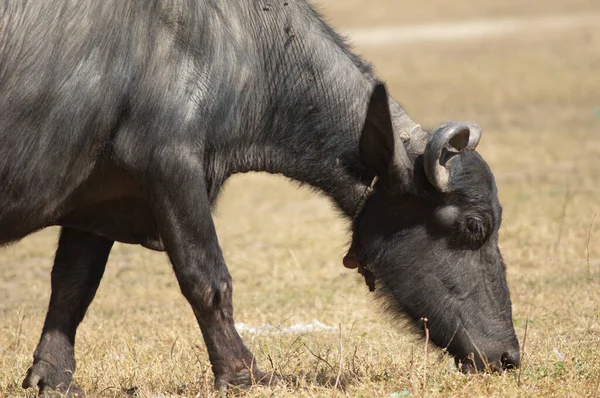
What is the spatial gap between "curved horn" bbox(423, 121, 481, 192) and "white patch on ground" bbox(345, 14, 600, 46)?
29.5m

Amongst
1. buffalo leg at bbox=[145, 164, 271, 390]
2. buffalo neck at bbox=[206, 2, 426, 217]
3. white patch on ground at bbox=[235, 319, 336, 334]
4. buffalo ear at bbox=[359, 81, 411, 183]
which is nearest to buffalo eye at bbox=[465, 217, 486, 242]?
buffalo ear at bbox=[359, 81, 411, 183]

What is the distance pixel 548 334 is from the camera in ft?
25.4

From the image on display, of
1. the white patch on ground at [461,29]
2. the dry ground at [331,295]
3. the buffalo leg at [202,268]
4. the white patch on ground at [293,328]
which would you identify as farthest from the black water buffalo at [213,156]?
the white patch on ground at [461,29]

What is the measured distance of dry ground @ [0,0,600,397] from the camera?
6449 mm

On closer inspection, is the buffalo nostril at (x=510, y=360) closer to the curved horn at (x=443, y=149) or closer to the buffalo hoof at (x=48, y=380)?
the curved horn at (x=443, y=149)

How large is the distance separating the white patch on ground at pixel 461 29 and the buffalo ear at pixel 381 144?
2940 cm

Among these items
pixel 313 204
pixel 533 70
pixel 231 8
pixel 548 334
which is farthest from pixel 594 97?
pixel 231 8

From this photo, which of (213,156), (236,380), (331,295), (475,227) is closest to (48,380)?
(236,380)

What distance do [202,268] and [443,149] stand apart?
1566mm

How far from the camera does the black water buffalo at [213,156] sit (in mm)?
5762

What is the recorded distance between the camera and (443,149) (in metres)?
6.22

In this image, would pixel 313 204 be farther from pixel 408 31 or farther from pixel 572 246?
pixel 408 31

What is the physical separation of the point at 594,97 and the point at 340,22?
2003 centimetres

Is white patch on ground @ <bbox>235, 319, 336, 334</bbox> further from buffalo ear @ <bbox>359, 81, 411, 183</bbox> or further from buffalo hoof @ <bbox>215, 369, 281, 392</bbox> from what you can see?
buffalo ear @ <bbox>359, 81, 411, 183</bbox>
